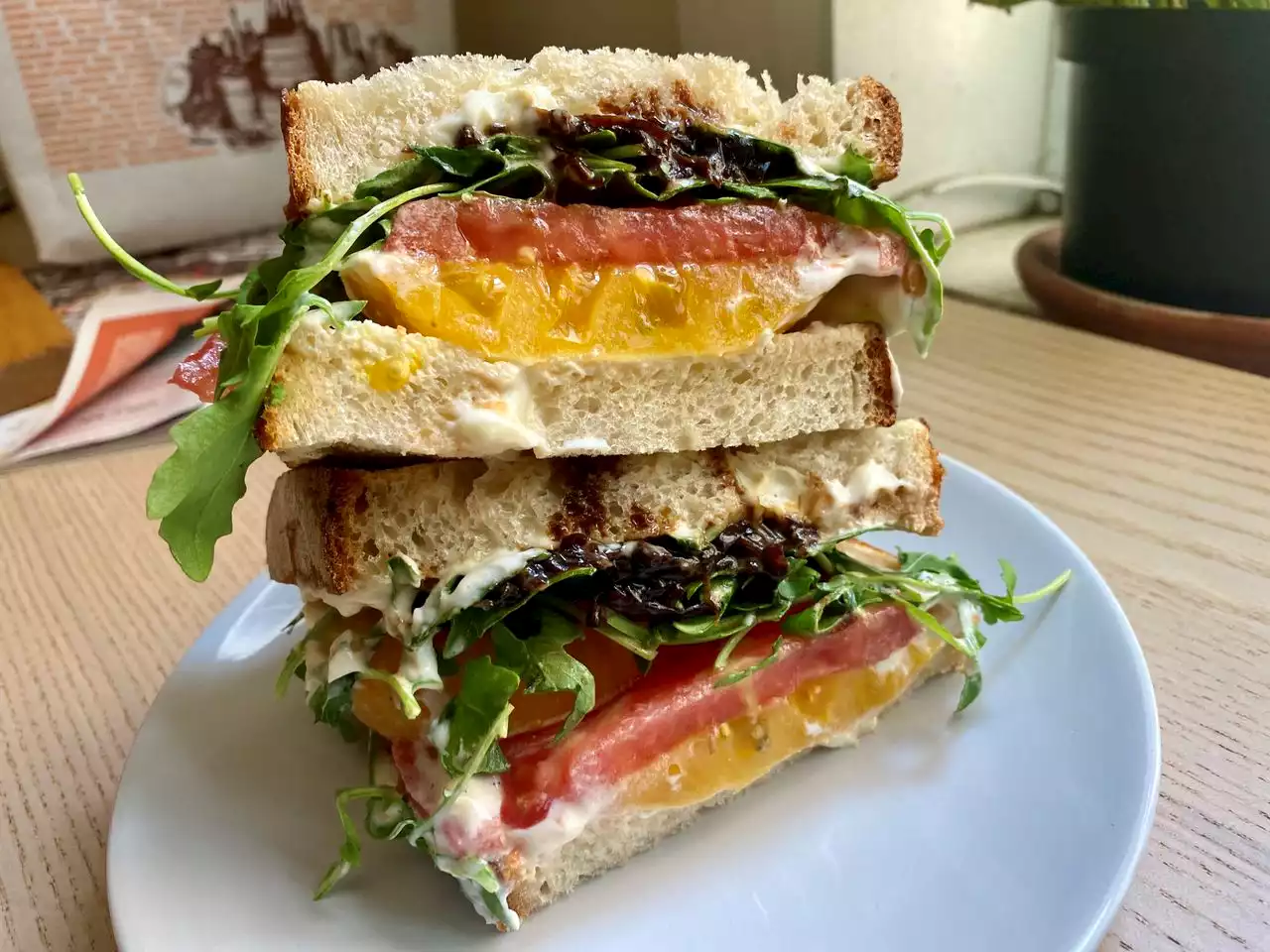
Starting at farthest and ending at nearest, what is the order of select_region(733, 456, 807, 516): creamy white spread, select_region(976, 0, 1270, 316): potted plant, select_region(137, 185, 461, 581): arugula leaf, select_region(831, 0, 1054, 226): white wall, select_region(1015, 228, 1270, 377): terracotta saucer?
select_region(831, 0, 1054, 226): white wall
select_region(1015, 228, 1270, 377): terracotta saucer
select_region(976, 0, 1270, 316): potted plant
select_region(733, 456, 807, 516): creamy white spread
select_region(137, 185, 461, 581): arugula leaf

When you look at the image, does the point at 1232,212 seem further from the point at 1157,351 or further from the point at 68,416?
the point at 68,416

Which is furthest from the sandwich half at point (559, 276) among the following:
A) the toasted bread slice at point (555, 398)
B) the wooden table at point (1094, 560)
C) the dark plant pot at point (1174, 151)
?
the dark plant pot at point (1174, 151)

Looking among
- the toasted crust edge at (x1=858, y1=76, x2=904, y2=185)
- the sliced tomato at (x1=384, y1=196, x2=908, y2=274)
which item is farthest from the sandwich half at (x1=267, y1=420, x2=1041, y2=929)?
the toasted crust edge at (x1=858, y1=76, x2=904, y2=185)

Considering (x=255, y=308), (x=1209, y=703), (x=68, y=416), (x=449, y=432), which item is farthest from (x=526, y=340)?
(x=68, y=416)

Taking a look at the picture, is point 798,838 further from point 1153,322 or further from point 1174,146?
point 1174,146

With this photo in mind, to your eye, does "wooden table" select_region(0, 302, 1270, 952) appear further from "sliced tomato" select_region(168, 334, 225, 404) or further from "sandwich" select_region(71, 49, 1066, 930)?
"sliced tomato" select_region(168, 334, 225, 404)

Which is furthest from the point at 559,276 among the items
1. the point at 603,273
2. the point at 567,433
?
the point at 567,433

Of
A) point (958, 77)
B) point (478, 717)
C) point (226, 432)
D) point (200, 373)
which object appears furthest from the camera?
point (958, 77)
